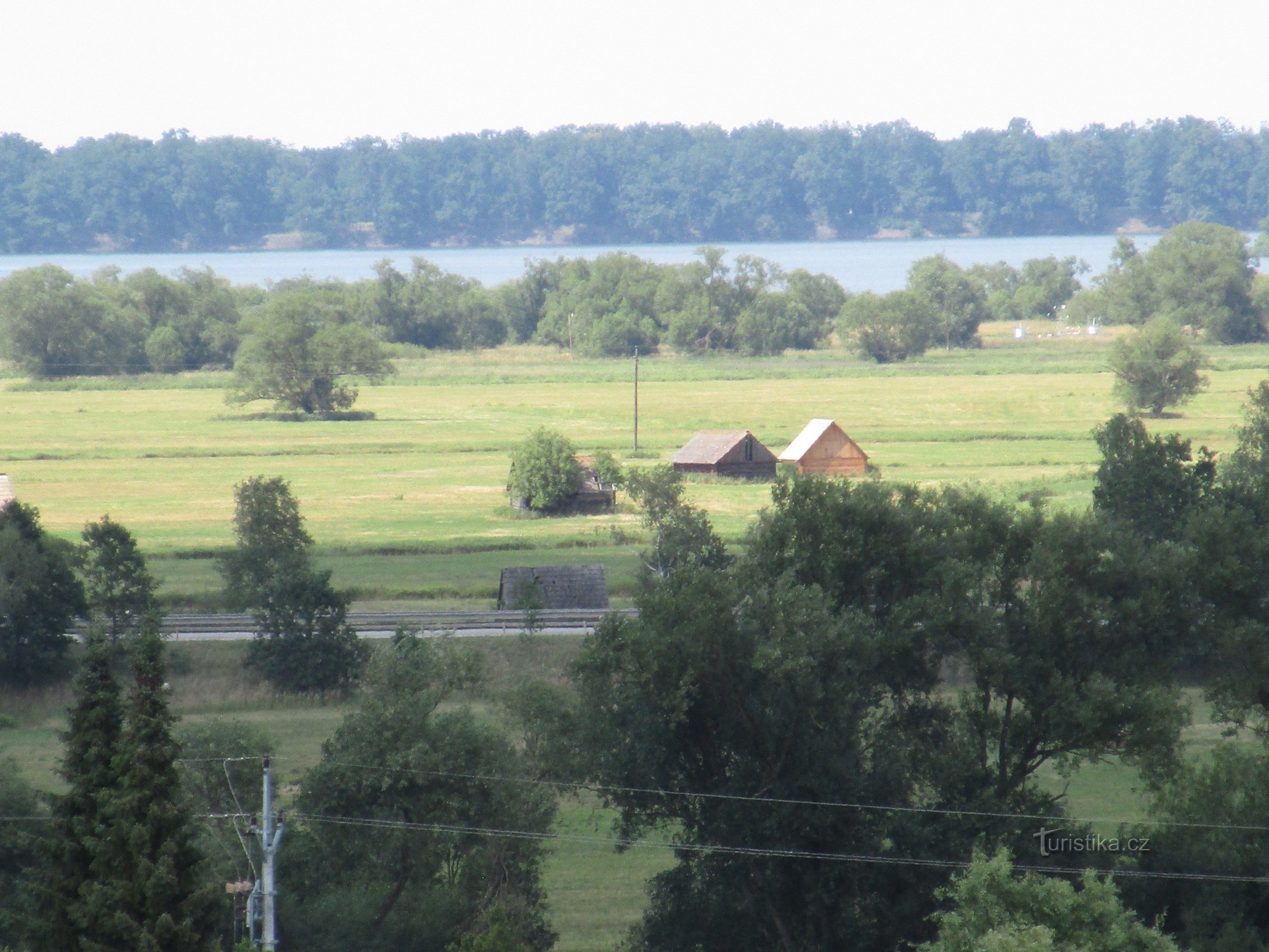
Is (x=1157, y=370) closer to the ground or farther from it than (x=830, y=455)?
farther from it

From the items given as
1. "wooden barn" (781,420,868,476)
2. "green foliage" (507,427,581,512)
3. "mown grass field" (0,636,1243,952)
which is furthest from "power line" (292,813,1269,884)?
"wooden barn" (781,420,868,476)

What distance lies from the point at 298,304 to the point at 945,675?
6129 cm

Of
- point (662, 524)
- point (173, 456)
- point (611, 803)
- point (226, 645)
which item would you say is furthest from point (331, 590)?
point (173, 456)

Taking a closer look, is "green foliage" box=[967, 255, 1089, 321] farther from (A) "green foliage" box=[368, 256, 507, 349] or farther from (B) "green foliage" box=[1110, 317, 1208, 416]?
(B) "green foliage" box=[1110, 317, 1208, 416]

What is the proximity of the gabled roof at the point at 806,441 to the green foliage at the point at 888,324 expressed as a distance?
4512cm

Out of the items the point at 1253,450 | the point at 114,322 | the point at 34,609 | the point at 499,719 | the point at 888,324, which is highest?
the point at 114,322

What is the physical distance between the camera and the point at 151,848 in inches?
456

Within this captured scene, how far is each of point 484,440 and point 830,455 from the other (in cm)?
1822

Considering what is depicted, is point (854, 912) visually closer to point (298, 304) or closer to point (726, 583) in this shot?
point (726, 583)

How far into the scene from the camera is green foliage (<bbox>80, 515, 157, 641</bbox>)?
28.9 meters

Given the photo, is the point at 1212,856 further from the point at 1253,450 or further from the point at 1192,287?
the point at 1192,287

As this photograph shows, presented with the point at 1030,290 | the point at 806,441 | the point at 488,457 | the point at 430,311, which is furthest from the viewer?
the point at 1030,290

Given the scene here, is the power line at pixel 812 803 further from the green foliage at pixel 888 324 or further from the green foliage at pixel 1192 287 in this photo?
the green foliage at pixel 1192 287

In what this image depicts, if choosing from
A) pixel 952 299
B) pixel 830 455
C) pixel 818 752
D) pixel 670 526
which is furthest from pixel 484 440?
pixel 952 299
